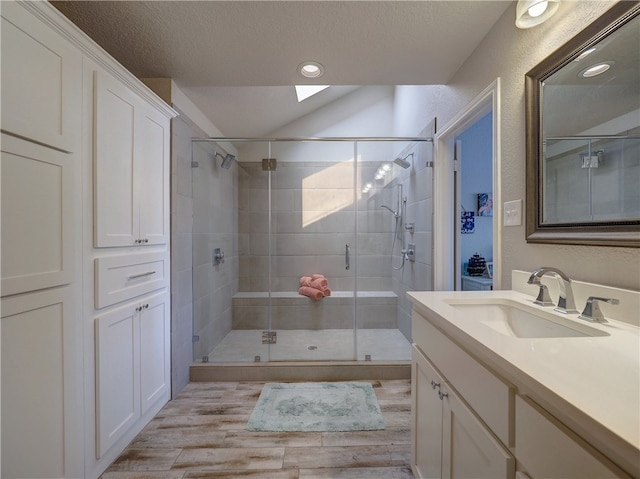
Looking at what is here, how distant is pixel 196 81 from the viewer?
6.61 feet

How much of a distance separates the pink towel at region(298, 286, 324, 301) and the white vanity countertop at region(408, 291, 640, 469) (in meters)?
2.26

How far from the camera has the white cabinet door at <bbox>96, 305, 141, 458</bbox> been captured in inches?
50.3

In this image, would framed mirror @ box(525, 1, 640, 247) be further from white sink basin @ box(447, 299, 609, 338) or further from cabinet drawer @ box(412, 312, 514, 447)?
cabinet drawer @ box(412, 312, 514, 447)

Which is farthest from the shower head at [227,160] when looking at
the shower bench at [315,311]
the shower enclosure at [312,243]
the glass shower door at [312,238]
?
the shower bench at [315,311]

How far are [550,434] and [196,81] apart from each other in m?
2.53

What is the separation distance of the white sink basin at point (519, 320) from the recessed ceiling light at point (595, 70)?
82 cm

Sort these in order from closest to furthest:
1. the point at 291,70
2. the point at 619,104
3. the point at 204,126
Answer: the point at 619,104, the point at 291,70, the point at 204,126

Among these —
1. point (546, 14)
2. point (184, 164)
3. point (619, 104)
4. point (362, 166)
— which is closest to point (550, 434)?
point (619, 104)

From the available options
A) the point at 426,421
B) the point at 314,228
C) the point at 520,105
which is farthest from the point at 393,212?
the point at 426,421

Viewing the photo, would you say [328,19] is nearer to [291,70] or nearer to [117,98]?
[291,70]

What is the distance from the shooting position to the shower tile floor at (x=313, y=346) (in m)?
2.37

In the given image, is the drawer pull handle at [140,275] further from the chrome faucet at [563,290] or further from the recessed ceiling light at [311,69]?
the chrome faucet at [563,290]

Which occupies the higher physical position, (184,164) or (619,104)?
(184,164)

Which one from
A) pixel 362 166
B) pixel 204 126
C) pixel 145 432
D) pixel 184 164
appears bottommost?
pixel 145 432
